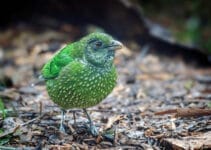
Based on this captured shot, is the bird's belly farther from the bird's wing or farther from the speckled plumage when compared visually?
the bird's wing

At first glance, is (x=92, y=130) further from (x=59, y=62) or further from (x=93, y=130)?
(x=59, y=62)

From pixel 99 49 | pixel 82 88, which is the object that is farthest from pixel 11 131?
pixel 99 49

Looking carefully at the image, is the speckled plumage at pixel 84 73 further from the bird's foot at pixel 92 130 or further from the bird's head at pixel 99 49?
the bird's foot at pixel 92 130

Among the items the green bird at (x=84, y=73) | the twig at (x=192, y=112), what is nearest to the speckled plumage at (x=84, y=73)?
the green bird at (x=84, y=73)

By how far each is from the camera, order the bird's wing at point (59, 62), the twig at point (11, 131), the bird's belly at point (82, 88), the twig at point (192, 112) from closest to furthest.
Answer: the twig at point (11, 131)
the bird's belly at point (82, 88)
the bird's wing at point (59, 62)
the twig at point (192, 112)

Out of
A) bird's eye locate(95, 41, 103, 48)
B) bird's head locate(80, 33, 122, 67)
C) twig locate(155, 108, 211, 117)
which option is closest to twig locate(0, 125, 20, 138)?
bird's head locate(80, 33, 122, 67)

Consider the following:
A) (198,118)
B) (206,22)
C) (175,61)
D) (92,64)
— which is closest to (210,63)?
(175,61)
